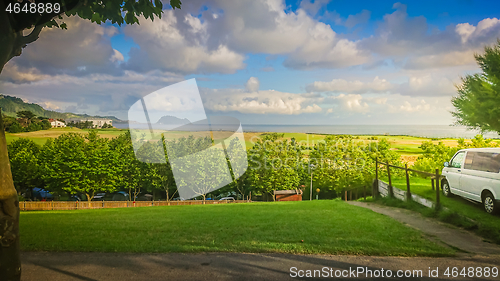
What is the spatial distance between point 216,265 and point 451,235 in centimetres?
609

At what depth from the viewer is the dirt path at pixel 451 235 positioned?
623cm

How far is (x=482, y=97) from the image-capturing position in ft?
55.6

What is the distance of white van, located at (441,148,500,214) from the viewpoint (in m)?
7.75

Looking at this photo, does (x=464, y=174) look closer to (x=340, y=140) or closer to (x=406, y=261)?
(x=406, y=261)

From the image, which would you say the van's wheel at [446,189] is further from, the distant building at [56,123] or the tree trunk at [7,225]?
the distant building at [56,123]

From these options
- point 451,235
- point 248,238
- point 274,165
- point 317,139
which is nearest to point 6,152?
point 248,238

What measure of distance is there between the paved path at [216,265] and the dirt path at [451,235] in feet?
0.24

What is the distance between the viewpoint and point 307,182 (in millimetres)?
42094

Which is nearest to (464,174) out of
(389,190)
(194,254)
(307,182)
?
(389,190)

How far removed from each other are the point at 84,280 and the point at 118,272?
50 cm

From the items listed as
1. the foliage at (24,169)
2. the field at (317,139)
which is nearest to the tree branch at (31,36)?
the field at (317,139)

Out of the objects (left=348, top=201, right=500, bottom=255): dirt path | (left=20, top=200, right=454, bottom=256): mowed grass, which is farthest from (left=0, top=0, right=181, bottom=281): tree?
(left=348, top=201, right=500, bottom=255): dirt path

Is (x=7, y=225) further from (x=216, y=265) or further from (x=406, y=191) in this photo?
(x=406, y=191)

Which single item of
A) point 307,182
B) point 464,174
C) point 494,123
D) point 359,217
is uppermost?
point 494,123
